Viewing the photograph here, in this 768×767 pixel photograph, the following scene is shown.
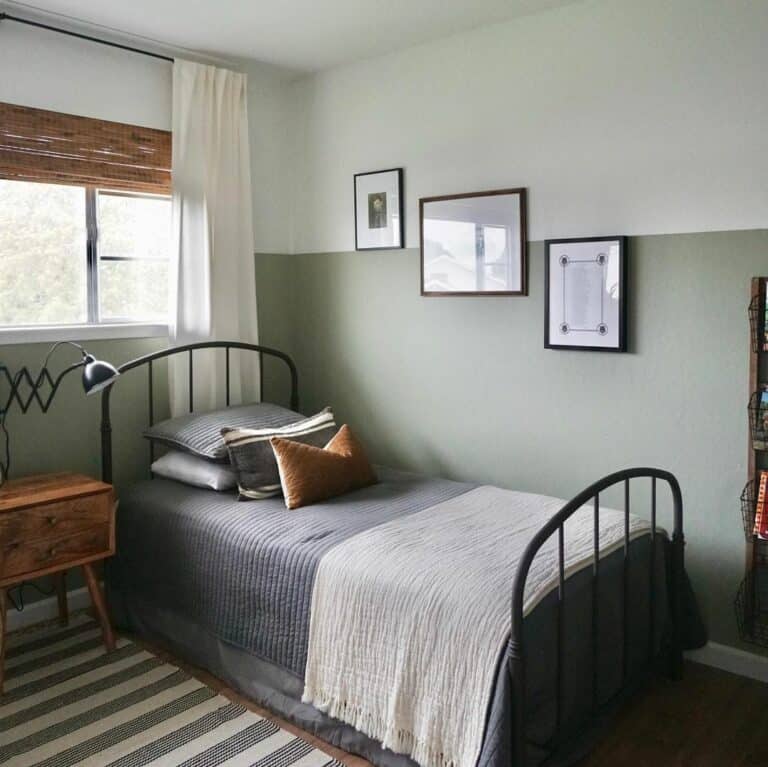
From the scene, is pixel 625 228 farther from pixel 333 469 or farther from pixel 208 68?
pixel 208 68

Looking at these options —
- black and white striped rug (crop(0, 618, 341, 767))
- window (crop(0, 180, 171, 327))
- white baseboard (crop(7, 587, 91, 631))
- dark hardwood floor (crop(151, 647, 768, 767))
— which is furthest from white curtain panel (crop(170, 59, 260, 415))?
dark hardwood floor (crop(151, 647, 768, 767))

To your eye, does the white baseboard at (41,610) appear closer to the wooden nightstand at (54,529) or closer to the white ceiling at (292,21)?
the wooden nightstand at (54,529)

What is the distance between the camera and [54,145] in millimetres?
3037

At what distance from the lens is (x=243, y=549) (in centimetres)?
254

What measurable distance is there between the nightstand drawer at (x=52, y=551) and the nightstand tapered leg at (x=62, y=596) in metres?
0.39

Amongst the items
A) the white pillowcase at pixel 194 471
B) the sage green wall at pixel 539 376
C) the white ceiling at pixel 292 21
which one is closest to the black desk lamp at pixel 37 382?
the white pillowcase at pixel 194 471

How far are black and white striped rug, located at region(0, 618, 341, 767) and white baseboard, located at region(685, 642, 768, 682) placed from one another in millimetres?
1405

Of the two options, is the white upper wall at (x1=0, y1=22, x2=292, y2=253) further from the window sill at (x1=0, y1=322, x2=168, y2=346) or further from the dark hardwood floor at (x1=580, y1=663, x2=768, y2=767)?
the dark hardwood floor at (x1=580, y1=663, x2=768, y2=767)

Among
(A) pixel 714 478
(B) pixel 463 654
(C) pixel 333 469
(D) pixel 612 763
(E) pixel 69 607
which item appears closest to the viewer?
(B) pixel 463 654

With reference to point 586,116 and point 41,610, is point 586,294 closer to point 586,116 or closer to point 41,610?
point 586,116

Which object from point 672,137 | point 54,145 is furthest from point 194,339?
point 672,137

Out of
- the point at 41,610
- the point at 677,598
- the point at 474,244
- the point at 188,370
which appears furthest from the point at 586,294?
the point at 41,610

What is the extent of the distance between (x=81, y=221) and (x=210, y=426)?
102 centimetres

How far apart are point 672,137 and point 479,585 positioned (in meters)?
1.71
